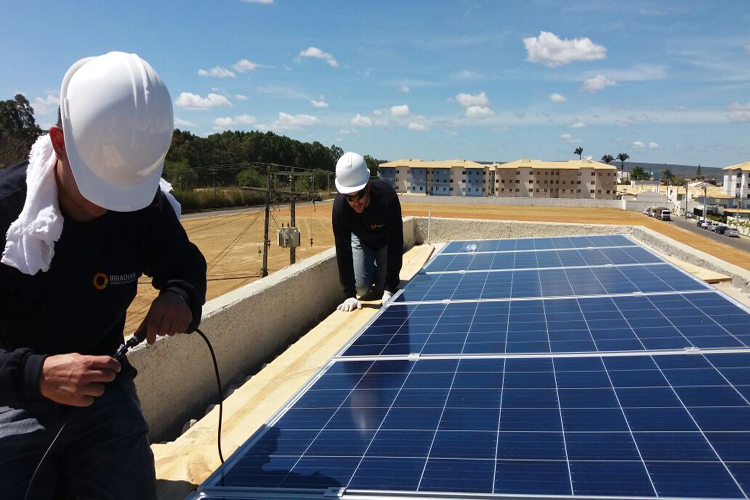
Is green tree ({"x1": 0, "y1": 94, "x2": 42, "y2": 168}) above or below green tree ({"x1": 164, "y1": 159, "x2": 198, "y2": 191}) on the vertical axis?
above

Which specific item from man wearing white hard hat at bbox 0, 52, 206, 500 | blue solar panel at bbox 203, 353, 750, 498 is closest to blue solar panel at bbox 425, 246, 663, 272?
blue solar panel at bbox 203, 353, 750, 498

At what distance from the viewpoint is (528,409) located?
142 inches

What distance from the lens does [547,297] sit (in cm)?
657

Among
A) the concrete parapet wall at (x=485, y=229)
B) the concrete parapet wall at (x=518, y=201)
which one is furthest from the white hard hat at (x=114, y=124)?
the concrete parapet wall at (x=518, y=201)

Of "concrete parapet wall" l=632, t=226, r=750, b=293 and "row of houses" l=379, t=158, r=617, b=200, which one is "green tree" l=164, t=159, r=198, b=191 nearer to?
"row of houses" l=379, t=158, r=617, b=200

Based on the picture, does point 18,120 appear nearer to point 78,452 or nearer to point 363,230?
point 363,230

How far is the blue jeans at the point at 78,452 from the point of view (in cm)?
Result: 298

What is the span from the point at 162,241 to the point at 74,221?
55 cm

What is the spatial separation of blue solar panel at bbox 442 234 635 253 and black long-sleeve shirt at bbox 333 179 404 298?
2.78m

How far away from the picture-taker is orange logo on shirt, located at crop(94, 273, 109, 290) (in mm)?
3193

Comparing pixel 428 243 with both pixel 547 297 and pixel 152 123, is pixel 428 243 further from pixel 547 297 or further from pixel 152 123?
pixel 152 123

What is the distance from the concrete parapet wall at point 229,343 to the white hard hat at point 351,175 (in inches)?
49.5

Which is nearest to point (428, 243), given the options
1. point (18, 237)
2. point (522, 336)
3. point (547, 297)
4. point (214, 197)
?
point (547, 297)

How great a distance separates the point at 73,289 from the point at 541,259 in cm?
744
